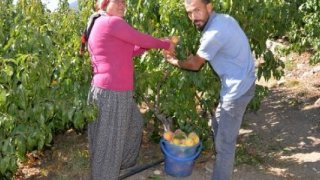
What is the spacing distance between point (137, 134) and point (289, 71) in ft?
14.8

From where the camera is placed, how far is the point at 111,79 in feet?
12.4

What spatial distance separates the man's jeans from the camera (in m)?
3.82

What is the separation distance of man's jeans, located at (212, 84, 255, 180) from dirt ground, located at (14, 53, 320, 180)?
58 cm

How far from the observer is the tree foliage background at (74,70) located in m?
3.36

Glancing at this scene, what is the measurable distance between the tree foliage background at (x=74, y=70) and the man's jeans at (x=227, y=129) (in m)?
0.47

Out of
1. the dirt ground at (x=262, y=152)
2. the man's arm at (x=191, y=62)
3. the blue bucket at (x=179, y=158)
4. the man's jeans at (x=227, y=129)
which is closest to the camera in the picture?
the man's arm at (x=191, y=62)

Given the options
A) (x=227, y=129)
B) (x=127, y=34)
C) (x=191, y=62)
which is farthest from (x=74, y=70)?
(x=227, y=129)

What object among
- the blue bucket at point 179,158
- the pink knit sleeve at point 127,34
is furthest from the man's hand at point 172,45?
the blue bucket at point 179,158

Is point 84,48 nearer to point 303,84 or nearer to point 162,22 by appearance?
point 162,22

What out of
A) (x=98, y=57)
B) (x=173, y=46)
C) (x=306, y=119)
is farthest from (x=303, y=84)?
(x=98, y=57)

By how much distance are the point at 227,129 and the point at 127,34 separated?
3.81 ft

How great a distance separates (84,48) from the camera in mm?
3990

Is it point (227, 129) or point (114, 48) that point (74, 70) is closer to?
point (114, 48)

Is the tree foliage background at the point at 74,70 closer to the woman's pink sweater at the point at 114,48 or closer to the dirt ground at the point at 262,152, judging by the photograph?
the woman's pink sweater at the point at 114,48
